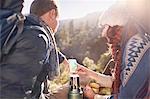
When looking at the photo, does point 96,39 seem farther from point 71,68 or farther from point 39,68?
point 39,68

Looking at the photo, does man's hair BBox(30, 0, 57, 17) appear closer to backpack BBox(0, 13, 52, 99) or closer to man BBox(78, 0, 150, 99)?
backpack BBox(0, 13, 52, 99)

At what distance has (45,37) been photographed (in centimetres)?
121

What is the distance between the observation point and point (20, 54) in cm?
118

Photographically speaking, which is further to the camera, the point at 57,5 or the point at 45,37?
the point at 57,5

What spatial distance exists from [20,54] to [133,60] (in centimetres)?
47

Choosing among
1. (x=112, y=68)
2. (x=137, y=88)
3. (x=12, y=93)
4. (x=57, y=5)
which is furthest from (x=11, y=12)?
(x=137, y=88)

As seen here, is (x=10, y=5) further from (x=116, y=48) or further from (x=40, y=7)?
(x=116, y=48)

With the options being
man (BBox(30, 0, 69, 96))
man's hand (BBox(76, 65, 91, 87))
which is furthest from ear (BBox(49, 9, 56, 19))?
man's hand (BBox(76, 65, 91, 87))

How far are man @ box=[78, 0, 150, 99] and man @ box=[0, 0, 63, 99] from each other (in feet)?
0.69

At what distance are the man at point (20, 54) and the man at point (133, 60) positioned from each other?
21 cm

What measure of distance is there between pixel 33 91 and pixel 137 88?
43cm

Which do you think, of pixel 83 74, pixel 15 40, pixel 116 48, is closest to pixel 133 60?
pixel 116 48

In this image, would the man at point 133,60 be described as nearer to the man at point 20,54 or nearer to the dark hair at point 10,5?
the man at point 20,54

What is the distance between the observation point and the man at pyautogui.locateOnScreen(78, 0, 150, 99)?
129 centimetres
